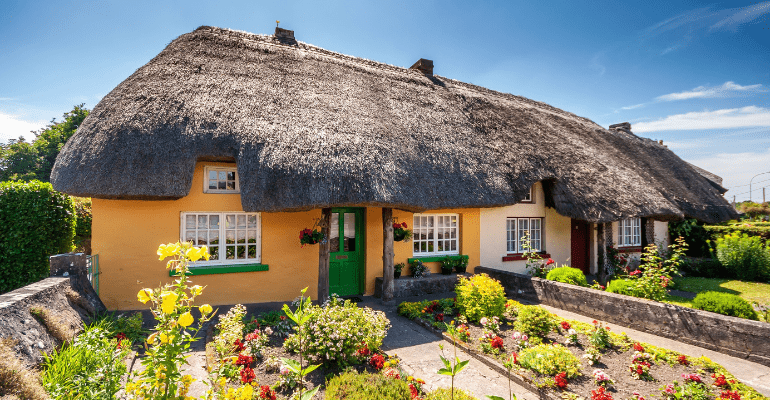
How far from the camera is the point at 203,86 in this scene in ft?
21.4

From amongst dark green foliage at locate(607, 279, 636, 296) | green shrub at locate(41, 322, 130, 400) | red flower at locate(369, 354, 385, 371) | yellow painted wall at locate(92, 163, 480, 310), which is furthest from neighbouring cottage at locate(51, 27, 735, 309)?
green shrub at locate(41, 322, 130, 400)

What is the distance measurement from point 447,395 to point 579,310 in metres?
4.76

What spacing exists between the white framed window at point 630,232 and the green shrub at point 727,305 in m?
6.67

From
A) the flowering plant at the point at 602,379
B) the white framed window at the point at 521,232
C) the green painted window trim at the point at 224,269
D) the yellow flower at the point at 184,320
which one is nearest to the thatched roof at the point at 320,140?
the white framed window at the point at 521,232

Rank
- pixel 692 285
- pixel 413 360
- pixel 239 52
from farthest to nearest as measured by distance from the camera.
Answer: pixel 692 285 → pixel 239 52 → pixel 413 360

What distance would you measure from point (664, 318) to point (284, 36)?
1054 cm

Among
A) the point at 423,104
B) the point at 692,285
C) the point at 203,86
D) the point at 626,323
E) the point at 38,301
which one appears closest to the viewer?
the point at 38,301

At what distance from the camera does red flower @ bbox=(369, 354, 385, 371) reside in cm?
407

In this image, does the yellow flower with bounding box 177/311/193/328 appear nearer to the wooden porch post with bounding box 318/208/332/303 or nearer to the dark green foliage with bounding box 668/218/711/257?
the wooden porch post with bounding box 318/208/332/303

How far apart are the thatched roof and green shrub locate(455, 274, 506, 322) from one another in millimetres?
1786

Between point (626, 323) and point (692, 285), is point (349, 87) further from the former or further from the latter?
point (692, 285)

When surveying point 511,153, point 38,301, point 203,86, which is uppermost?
point 203,86

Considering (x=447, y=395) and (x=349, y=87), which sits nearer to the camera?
(x=447, y=395)

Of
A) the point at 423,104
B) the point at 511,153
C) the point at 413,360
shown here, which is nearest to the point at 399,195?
the point at 413,360
